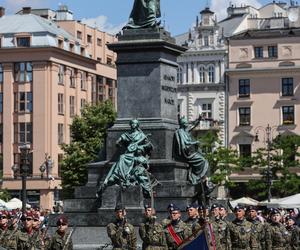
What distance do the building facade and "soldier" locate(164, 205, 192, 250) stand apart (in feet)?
254

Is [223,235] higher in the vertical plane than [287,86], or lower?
lower

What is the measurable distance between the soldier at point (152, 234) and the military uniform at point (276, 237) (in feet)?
10.6

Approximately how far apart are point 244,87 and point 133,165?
231 feet

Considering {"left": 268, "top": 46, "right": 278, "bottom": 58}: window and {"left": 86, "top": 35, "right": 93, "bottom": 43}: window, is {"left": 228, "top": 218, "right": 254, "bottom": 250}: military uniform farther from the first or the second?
{"left": 86, "top": 35, "right": 93, "bottom": 43}: window

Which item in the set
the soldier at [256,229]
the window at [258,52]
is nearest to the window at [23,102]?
the window at [258,52]

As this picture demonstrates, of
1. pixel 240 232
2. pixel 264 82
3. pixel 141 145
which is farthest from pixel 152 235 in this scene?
pixel 264 82

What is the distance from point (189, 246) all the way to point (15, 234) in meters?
2.97

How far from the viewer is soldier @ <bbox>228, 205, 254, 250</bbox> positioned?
2073cm

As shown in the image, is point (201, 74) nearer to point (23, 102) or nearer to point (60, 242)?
point (23, 102)

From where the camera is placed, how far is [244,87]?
96.8m

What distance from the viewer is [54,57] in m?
92.7

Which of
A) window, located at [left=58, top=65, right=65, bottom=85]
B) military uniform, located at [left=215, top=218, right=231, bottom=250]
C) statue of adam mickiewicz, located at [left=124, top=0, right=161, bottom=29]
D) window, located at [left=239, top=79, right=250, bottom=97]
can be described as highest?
window, located at [left=58, top=65, right=65, bottom=85]

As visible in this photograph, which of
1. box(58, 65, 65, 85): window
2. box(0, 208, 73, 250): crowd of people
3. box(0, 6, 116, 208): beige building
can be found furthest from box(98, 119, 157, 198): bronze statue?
box(58, 65, 65, 85): window

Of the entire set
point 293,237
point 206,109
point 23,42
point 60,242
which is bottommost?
point 293,237
